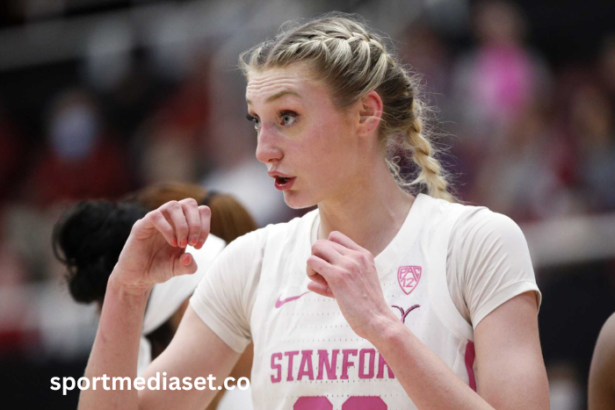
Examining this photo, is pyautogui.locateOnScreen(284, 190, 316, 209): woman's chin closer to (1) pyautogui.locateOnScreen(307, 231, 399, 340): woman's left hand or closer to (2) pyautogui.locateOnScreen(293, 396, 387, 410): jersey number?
(1) pyautogui.locateOnScreen(307, 231, 399, 340): woman's left hand

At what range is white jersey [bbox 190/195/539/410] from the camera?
2393 millimetres

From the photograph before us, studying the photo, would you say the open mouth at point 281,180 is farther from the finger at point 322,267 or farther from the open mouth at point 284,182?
the finger at point 322,267

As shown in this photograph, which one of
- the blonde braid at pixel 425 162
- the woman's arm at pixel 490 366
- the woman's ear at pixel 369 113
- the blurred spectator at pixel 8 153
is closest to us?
the woman's arm at pixel 490 366

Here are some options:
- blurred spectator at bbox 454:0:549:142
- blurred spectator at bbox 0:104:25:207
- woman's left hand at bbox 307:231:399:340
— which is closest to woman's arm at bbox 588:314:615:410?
woman's left hand at bbox 307:231:399:340

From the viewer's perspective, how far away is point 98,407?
256cm

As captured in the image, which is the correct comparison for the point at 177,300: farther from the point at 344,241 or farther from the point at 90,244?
the point at 344,241

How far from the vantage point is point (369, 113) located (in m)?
2.65

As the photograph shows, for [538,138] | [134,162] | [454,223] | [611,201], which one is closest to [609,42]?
[538,138]

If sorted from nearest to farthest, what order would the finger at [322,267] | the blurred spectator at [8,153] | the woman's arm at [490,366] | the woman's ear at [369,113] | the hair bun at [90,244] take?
the woman's arm at [490,366] → the finger at [322,267] → the woman's ear at [369,113] → the hair bun at [90,244] → the blurred spectator at [8,153]

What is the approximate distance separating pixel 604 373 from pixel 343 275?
1.13 meters

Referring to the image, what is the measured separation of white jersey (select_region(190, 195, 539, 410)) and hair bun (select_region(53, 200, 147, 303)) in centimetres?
76

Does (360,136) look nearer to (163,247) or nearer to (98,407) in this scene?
(163,247)

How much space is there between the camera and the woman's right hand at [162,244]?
2.44m

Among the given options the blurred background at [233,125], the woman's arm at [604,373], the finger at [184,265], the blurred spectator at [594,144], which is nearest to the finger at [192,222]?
the finger at [184,265]
